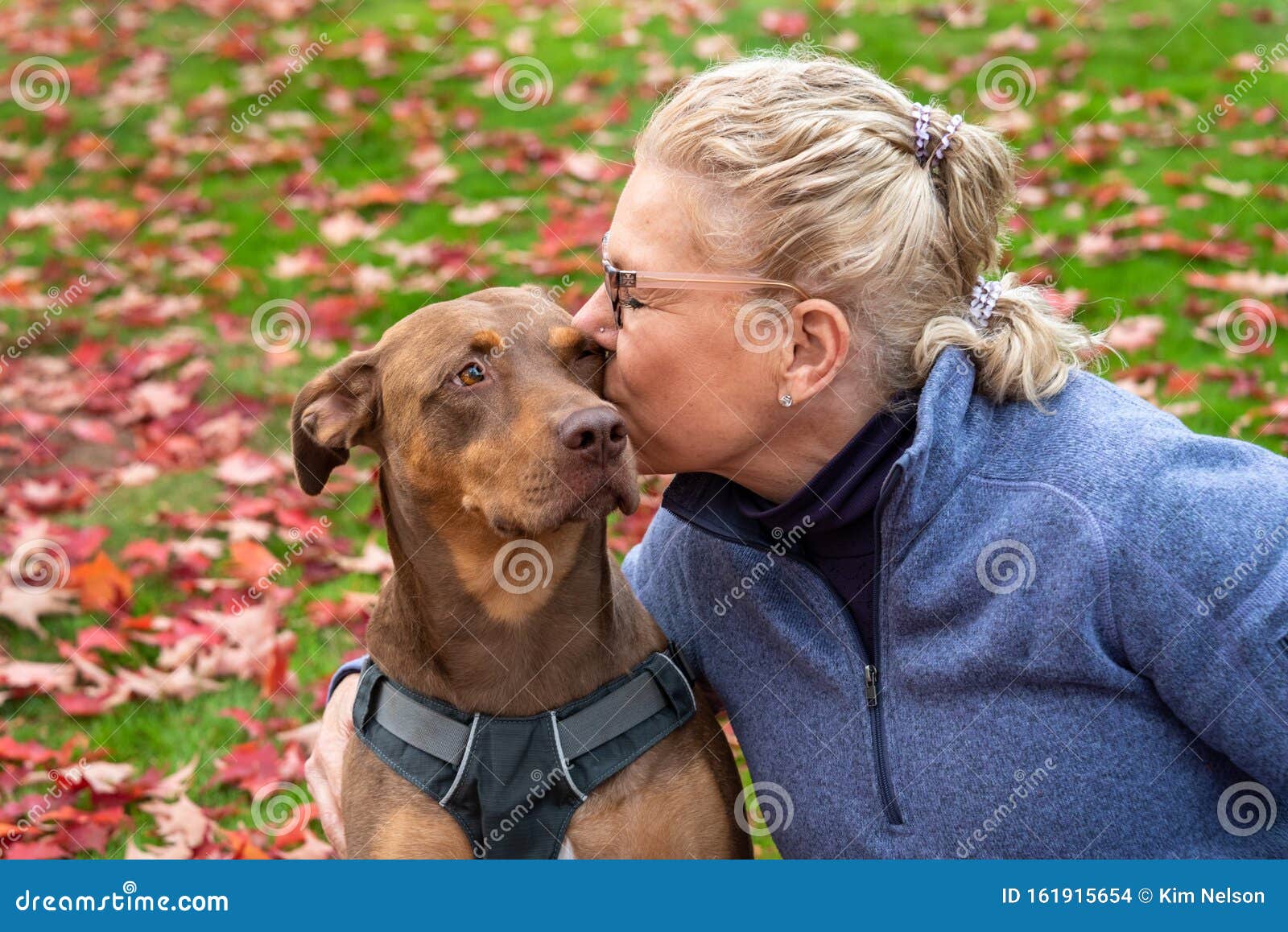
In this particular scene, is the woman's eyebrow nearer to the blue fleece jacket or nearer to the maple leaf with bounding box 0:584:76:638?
the blue fleece jacket

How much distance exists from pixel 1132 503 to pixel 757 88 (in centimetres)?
131

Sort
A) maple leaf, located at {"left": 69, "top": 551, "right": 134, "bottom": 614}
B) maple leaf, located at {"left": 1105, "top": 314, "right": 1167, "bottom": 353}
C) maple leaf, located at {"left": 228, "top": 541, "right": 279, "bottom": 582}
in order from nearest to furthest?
maple leaf, located at {"left": 69, "top": 551, "right": 134, "bottom": 614} → maple leaf, located at {"left": 228, "top": 541, "right": 279, "bottom": 582} → maple leaf, located at {"left": 1105, "top": 314, "right": 1167, "bottom": 353}

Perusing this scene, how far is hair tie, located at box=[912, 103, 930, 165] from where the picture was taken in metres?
3.01

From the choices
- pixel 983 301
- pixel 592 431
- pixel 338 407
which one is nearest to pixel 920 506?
pixel 983 301

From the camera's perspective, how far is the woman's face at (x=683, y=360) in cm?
300

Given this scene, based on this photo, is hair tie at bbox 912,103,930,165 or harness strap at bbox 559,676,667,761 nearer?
hair tie at bbox 912,103,930,165

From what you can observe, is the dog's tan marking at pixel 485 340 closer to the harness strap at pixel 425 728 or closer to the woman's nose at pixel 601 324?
the woman's nose at pixel 601 324

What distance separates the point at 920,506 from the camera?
2777 millimetres

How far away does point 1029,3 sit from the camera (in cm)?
994

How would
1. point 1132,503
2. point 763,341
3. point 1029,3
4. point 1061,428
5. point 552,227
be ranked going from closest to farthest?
1. point 1132,503
2. point 1061,428
3. point 763,341
4. point 552,227
5. point 1029,3

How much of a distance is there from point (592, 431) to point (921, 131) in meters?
1.06

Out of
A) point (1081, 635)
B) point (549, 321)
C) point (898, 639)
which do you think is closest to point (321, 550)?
point (549, 321)

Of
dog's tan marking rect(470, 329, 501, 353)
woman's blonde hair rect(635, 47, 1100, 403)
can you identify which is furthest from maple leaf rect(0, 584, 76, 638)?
woman's blonde hair rect(635, 47, 1100, 403)

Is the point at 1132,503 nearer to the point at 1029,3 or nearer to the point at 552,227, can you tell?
the point at 552,227
